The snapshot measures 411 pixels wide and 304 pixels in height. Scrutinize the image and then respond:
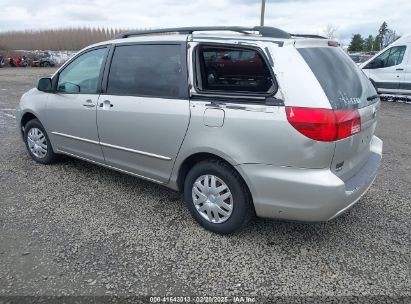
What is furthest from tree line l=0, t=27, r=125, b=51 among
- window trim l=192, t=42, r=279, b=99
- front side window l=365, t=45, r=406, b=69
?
window trim l=192, t=42, r=279, b=99

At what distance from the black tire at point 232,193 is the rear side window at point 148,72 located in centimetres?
68

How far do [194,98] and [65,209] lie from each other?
1.84 meters

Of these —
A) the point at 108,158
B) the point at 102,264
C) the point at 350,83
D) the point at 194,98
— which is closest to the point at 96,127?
the point at 108,158

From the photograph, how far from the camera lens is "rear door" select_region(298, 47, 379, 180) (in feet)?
9.07

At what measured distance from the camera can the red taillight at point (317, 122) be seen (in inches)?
103

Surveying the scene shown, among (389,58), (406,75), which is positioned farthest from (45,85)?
(389,58)

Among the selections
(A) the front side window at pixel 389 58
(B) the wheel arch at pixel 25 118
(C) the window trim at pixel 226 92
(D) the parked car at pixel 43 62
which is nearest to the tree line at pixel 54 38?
(D) the parked car at pixel 43 62

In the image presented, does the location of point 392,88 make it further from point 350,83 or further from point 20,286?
point 20,286

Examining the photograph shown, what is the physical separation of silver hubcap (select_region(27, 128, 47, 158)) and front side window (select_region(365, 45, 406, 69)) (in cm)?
1127

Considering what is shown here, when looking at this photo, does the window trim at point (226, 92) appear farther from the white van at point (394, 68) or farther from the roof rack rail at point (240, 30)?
the white van at point (394, 68)

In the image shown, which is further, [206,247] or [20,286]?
[206,247]

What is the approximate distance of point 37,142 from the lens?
16.6 feet

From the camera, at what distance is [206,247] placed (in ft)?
10.2

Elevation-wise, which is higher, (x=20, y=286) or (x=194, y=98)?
(x=194, y=98)
